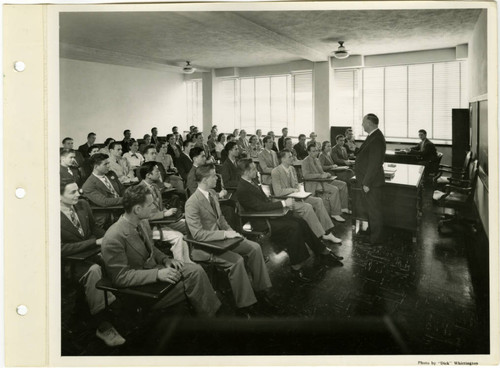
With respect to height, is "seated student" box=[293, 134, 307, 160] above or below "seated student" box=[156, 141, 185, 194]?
above

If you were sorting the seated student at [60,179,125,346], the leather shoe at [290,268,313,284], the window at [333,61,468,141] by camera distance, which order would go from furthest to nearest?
the window at [333,61,468,141], the leather shoe at [290,268,313,284], the seated student at [60,179,125,346]

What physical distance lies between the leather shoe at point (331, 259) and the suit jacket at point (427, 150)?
3.38 metres

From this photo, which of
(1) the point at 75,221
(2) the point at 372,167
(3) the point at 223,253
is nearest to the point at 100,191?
(1) the point at 75,221

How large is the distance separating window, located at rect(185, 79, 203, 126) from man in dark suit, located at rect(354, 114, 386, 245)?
734 cm

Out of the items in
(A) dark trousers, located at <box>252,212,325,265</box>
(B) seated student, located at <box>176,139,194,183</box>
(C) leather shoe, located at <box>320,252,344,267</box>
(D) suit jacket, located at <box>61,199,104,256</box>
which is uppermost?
(B) seated student, located at <box>176,139,194,183</box>

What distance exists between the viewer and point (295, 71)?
29.6ft

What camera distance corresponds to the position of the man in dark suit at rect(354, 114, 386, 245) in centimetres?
379

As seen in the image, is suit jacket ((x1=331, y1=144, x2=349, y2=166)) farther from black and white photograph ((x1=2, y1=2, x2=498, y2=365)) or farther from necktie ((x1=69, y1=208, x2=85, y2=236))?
necktie ((x1=69, y1=208, x2=85, y2=236))

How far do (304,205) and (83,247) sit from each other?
2.22 metres

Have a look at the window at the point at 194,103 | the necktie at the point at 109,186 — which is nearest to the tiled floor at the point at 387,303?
the necktie at the point at 109,186

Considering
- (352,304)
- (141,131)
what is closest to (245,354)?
(352,304)

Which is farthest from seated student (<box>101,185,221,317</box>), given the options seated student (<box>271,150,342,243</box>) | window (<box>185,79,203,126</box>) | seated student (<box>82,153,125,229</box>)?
window (<box>185,79,203,126</box>)

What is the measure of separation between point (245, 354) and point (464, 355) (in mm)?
1315

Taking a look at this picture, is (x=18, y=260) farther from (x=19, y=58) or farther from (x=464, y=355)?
(x=464, y=355)
